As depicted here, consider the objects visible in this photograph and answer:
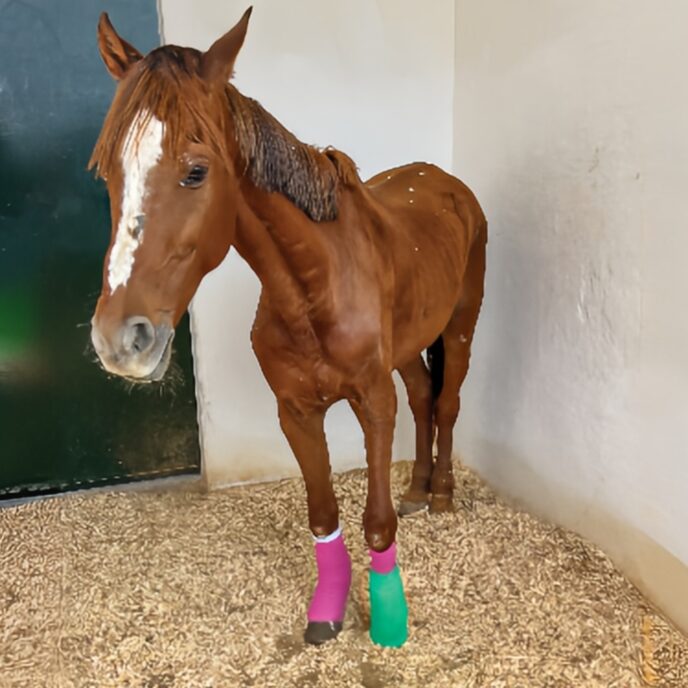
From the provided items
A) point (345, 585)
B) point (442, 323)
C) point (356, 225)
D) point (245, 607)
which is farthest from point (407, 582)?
point (356, 225)

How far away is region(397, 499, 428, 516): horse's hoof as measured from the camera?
1.95 meters

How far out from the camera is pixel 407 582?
Answer: 163 cm

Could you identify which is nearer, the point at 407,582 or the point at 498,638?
the point at 498,638

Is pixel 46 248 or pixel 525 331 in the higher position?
pixel 46 248

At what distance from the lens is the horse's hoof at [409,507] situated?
6.39 feet

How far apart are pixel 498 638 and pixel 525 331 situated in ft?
2.53

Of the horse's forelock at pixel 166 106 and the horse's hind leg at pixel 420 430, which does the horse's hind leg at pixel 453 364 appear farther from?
the horse's forelock at pixel 166 106

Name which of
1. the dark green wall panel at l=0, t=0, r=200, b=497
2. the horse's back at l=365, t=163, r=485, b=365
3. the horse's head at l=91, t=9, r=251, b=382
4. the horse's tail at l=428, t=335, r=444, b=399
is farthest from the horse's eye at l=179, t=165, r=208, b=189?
the horse's tail at l=428, t=335, r=444, b=399

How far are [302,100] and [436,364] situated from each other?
0.80m

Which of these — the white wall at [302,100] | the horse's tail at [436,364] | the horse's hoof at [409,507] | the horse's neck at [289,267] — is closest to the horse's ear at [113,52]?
the horse's neck at [289,267]

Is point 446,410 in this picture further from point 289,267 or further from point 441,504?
point 289,267

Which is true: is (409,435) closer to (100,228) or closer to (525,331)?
(525,331)

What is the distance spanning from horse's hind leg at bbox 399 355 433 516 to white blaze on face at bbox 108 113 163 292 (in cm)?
109

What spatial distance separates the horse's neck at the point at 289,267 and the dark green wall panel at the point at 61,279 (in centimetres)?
60
